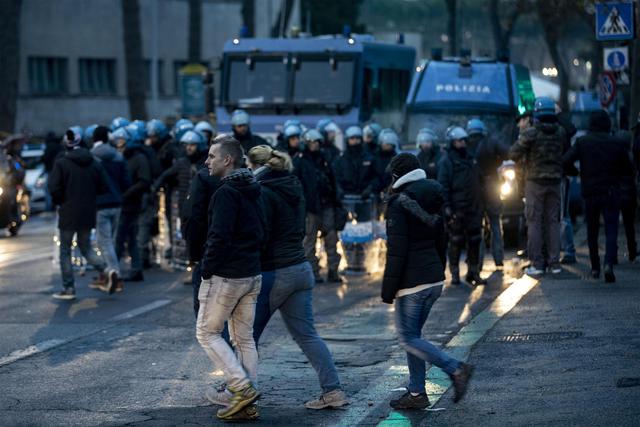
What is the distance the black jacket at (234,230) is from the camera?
9086 mm

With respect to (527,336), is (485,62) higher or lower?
higher

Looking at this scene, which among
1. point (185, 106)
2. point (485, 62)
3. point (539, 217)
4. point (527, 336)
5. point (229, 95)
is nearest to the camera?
point (527, 336)

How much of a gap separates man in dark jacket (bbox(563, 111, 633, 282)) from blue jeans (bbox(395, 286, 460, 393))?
603 centimetres

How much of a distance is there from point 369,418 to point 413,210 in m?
1.34

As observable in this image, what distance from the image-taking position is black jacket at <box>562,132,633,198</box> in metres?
15.1

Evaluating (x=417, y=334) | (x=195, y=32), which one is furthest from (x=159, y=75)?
(x=417, y=334)

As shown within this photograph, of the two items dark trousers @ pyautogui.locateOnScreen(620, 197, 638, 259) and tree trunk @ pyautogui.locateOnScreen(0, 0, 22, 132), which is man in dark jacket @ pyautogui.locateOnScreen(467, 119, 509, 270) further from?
tree trunk @ pyautogui.locateOnScreen(0, 0, 22, 132)

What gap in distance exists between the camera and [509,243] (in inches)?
842

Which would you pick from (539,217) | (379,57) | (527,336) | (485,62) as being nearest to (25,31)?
(379,57)

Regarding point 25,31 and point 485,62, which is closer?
point 485,62

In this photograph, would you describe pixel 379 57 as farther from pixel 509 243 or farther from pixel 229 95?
pixel 509 243

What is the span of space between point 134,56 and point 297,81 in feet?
52.7

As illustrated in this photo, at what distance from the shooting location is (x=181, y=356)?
1209 cm

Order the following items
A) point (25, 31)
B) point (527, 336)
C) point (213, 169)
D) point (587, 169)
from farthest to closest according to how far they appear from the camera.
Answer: point (25, 31) → point (587, 169) → point (527, 336) → point (213, 169)
